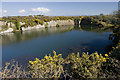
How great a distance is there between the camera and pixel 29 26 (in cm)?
3500

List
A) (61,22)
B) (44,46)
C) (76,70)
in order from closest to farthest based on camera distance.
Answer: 1. (76,70)
2. (44,46)
3. (61,22)

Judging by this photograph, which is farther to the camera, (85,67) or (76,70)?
(76,70)

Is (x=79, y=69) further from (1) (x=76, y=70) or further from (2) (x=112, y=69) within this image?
(2) (x=112, y=69)

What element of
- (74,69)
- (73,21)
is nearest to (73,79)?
(74,69)

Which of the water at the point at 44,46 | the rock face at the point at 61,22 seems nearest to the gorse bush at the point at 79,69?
the water at the point at 44,46

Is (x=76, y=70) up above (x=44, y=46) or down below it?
below

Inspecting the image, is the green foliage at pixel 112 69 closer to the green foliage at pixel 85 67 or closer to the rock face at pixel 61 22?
the green foliage at pixel 85 67

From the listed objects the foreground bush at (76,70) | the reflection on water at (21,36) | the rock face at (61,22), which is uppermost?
the rock face at (61,22)

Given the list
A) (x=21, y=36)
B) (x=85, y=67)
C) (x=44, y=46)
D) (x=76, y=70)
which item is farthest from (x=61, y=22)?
(x=85, y=67)

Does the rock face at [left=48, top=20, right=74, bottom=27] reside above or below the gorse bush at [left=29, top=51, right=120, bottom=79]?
above

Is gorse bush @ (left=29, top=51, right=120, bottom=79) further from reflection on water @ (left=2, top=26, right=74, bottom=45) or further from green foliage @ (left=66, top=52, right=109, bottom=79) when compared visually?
reflection on water @ (left=2, top=26, right=74, bottom=45)

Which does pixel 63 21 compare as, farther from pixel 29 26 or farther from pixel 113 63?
pixel 113 63

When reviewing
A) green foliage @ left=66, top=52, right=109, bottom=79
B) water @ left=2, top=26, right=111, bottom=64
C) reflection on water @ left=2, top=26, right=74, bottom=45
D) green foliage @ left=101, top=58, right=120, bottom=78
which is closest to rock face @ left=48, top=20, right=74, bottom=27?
reflection on water @ left=2, top=26, right=74, bottom=45

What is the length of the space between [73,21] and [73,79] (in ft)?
156
